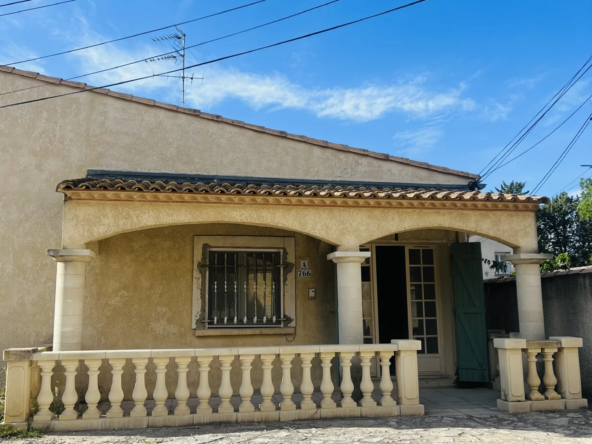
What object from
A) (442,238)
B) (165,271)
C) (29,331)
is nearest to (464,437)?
(442,238)

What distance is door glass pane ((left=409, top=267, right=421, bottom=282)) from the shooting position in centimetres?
888

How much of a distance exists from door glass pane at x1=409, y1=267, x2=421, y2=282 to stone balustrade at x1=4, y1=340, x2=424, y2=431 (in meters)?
2.56

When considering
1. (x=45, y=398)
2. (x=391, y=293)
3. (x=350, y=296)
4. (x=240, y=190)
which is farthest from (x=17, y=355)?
(x=391, y=293)

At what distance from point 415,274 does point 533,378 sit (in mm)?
2768

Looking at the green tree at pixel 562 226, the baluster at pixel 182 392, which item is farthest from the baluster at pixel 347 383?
the green tree at pixel 562 226

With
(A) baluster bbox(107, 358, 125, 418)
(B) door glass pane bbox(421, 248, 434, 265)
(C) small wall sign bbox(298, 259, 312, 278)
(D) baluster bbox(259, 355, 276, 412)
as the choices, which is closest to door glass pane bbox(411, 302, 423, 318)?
Answer: (B) door glass pane bbox(421, 248, 434, 265)

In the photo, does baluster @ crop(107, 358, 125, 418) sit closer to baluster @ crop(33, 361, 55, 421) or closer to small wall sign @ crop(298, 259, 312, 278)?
baluster @ crop(33, 361, 55, 421)

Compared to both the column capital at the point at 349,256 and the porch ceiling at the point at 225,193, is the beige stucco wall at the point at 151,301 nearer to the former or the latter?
the porch ceiling at the point at 225,193

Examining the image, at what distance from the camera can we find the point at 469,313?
839 cm

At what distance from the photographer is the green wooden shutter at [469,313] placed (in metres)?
8.19

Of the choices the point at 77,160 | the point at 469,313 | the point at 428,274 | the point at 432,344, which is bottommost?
the point at 432,344

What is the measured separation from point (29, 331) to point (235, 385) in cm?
322

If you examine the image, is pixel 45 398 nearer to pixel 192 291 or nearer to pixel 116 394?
pixel 116 394

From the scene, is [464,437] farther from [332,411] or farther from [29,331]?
[29,331]
